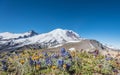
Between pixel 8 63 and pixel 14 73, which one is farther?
pixel 8 63

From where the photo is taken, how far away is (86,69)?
36.7 feet

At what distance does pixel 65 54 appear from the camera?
11547 millimetres

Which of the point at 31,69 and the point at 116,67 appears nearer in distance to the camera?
the point at 31,69

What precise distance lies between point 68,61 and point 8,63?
142 inches


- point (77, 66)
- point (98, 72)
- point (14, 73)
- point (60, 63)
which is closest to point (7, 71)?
point (14, 73)

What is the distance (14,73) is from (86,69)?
3.59 metres

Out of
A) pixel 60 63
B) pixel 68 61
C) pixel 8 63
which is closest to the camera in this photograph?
pixel 60 63

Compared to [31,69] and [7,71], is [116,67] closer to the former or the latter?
[31,69]

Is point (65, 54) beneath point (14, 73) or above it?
above

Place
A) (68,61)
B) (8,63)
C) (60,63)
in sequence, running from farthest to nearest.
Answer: (8,63) → (68,61) → (60,63)

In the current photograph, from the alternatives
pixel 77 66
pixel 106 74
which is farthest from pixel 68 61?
pixel 106 74

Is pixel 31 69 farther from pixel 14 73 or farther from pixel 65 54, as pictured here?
pixel 65 54

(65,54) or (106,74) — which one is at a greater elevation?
(65,54)

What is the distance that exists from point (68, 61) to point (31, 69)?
74.1 inches
